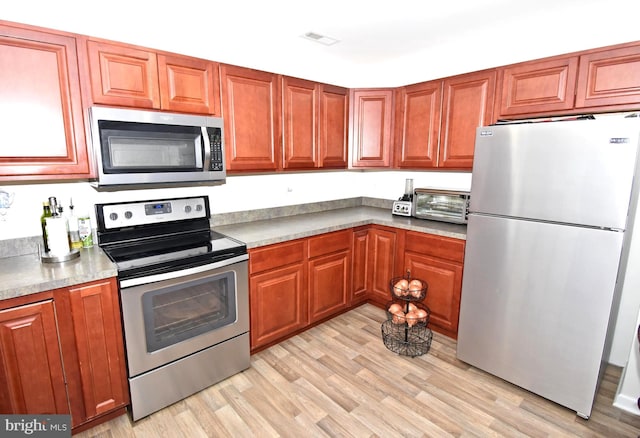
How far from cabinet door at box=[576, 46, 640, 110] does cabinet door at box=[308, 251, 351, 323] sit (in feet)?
6.70

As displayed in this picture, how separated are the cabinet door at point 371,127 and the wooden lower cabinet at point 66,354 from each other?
2380 mm

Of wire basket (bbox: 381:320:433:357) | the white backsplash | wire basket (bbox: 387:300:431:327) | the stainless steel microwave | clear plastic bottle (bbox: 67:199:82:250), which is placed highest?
the stainless steel microwave

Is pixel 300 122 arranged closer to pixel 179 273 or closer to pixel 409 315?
pixel 179 273

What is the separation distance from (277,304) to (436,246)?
135cm

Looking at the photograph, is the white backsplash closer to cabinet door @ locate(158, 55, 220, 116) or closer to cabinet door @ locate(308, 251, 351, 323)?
cabinet door @ locate(158, 55, 220, 116)

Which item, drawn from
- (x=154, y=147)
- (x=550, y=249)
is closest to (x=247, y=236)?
(x=154, y=147)

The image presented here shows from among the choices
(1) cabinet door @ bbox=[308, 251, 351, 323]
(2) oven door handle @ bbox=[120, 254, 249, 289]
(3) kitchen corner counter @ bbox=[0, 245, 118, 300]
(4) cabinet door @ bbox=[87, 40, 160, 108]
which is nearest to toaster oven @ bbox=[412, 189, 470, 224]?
(1) cabinet door @ bbox=[308, 251, 351, 323]

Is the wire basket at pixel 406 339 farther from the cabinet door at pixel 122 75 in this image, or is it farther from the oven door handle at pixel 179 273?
the cabinet door at pixel 122 75

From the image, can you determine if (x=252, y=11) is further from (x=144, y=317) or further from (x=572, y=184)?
(x=572, y=184)

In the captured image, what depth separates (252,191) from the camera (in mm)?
2914

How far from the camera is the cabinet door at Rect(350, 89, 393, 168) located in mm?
3150

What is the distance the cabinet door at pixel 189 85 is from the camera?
206cm

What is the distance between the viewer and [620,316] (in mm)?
2402

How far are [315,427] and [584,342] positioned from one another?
62.8 inches
